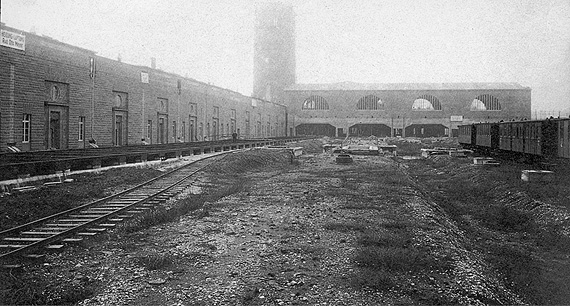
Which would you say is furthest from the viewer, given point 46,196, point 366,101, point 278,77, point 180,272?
point 278,77

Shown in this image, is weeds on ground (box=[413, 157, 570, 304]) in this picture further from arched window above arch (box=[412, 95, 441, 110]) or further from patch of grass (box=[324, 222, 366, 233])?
arched window above arch (box=[412, 95, 441, 110])

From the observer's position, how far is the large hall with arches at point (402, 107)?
57.5 meters

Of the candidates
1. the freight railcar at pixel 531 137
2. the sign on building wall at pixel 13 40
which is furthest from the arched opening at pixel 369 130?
the sign on building wall at pixel 13 40

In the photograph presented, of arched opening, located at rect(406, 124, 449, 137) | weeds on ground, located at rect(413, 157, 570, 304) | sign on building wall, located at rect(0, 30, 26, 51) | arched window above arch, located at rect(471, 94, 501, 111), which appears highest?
arched window above arch, located at rect(471, 94, 501, 111)

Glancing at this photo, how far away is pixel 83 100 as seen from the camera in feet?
77.8

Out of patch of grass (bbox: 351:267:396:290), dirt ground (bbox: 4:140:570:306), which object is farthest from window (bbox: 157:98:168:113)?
patch of grass (bbox: 351:267:396:290)

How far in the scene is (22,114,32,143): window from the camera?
19.9 meters

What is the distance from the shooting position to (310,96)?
62.6m

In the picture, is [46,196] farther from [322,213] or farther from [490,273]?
[490,273]

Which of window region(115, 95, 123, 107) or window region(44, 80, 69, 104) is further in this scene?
window region(115, 95, 123, 107)

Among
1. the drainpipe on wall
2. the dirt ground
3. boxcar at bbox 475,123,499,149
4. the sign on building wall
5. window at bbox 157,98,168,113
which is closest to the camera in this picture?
the dirt ground

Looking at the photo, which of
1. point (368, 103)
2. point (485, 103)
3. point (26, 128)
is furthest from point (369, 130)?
point (26, 128)

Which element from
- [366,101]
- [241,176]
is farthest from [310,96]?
[241,176]

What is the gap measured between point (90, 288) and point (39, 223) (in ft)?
12.1
